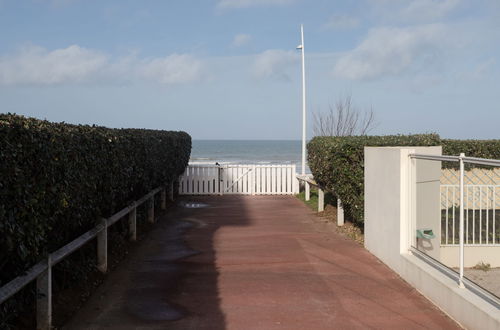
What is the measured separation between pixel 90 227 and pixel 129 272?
1.15 m

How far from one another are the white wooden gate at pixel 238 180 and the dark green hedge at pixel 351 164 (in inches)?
373

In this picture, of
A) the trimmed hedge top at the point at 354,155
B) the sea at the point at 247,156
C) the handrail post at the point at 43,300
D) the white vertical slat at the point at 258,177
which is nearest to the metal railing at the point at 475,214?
the trimmed hedge top at the point at 354,155

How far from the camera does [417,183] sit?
7516 millimetres

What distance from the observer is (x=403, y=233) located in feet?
25.1

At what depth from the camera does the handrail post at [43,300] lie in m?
5.14

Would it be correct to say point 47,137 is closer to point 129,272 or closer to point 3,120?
point 3,120

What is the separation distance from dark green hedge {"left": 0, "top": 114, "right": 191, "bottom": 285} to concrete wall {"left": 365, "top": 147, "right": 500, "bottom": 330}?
397 centimetres

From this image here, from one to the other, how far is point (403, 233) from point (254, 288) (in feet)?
7.23

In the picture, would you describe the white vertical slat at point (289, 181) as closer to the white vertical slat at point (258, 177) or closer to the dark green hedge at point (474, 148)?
the white vertical slat at point (258, 177)

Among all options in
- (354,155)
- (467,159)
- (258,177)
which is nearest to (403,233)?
(467,159)

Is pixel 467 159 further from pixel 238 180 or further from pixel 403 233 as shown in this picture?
pixel 238 180

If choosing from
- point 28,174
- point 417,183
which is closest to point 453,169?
point 417,183

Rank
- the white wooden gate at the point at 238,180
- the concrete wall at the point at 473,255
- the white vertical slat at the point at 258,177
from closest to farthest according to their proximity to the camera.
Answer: the concrete wall at the point at 473,255 < the white wooden gate at the point at 238,180 < the white vertical slat at the point at 258,177

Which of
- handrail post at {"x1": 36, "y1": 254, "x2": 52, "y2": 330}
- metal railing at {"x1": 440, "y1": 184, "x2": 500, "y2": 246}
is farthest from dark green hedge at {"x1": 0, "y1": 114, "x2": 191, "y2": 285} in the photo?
metal railing at {"x1": 440, "y1": 184, "x2": 500, "y2": 246}
